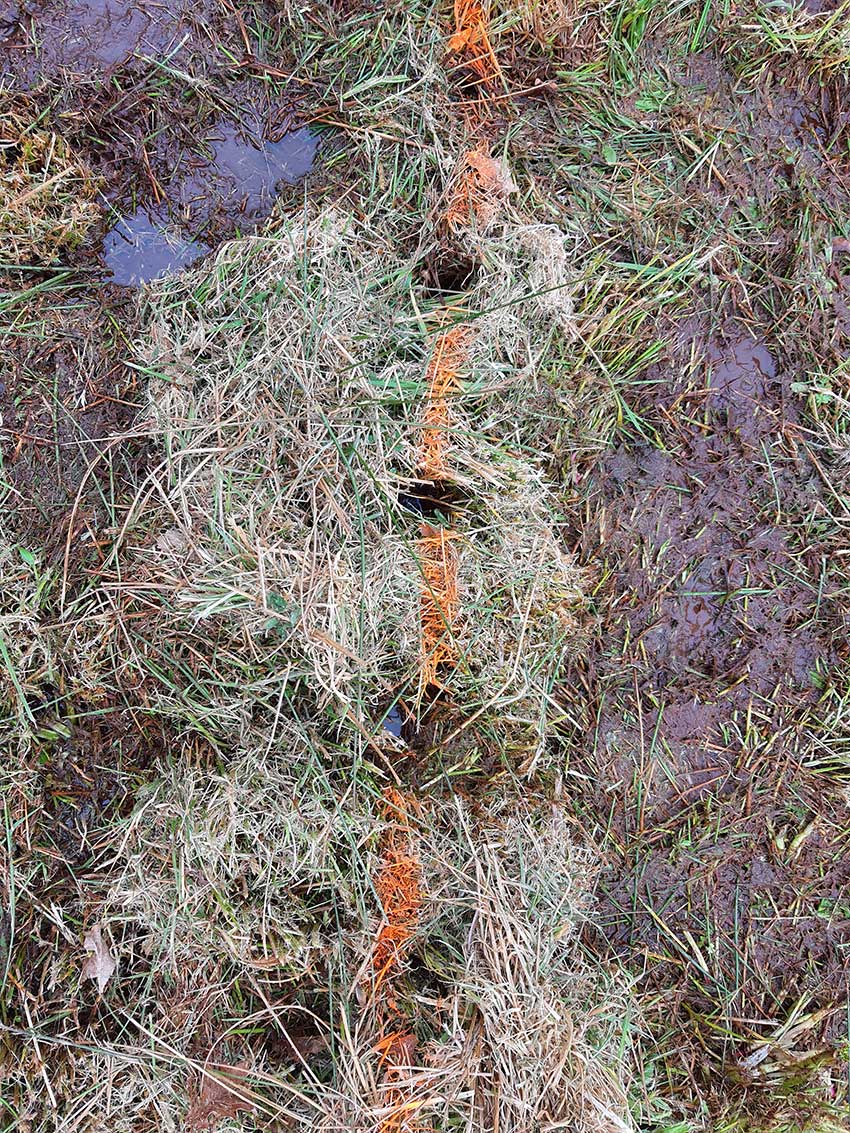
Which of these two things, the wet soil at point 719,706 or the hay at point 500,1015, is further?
the wet soil at point 719,706

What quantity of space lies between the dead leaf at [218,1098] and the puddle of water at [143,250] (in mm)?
2405

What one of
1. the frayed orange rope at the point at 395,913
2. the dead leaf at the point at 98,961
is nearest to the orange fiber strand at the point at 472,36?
the frayed orange rope at the point at 395,913

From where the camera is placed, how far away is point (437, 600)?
6.75ft

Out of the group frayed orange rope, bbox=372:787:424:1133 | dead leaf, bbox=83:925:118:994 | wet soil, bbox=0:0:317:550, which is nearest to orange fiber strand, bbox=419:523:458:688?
frayed orange rope, bbox=372:787:424:1133

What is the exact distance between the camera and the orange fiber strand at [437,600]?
206cm

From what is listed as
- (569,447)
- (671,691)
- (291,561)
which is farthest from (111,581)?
(671,691)

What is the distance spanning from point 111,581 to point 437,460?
1064 mm

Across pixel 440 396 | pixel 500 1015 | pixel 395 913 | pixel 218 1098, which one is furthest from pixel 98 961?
pixel 440 396

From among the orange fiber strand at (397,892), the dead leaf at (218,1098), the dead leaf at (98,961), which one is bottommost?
the dead leaf at (218,1098)

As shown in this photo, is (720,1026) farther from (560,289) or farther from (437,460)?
(560,289)

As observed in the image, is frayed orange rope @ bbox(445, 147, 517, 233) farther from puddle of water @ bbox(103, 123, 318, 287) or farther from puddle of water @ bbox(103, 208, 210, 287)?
puddle of water @ bbox(103, 208, 210, 287)

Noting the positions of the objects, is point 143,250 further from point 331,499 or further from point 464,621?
point 464,621

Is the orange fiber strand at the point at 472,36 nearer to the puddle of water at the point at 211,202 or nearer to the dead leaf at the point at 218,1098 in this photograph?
the puddle of water at the point at 211,202

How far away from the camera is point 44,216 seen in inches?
83.9
